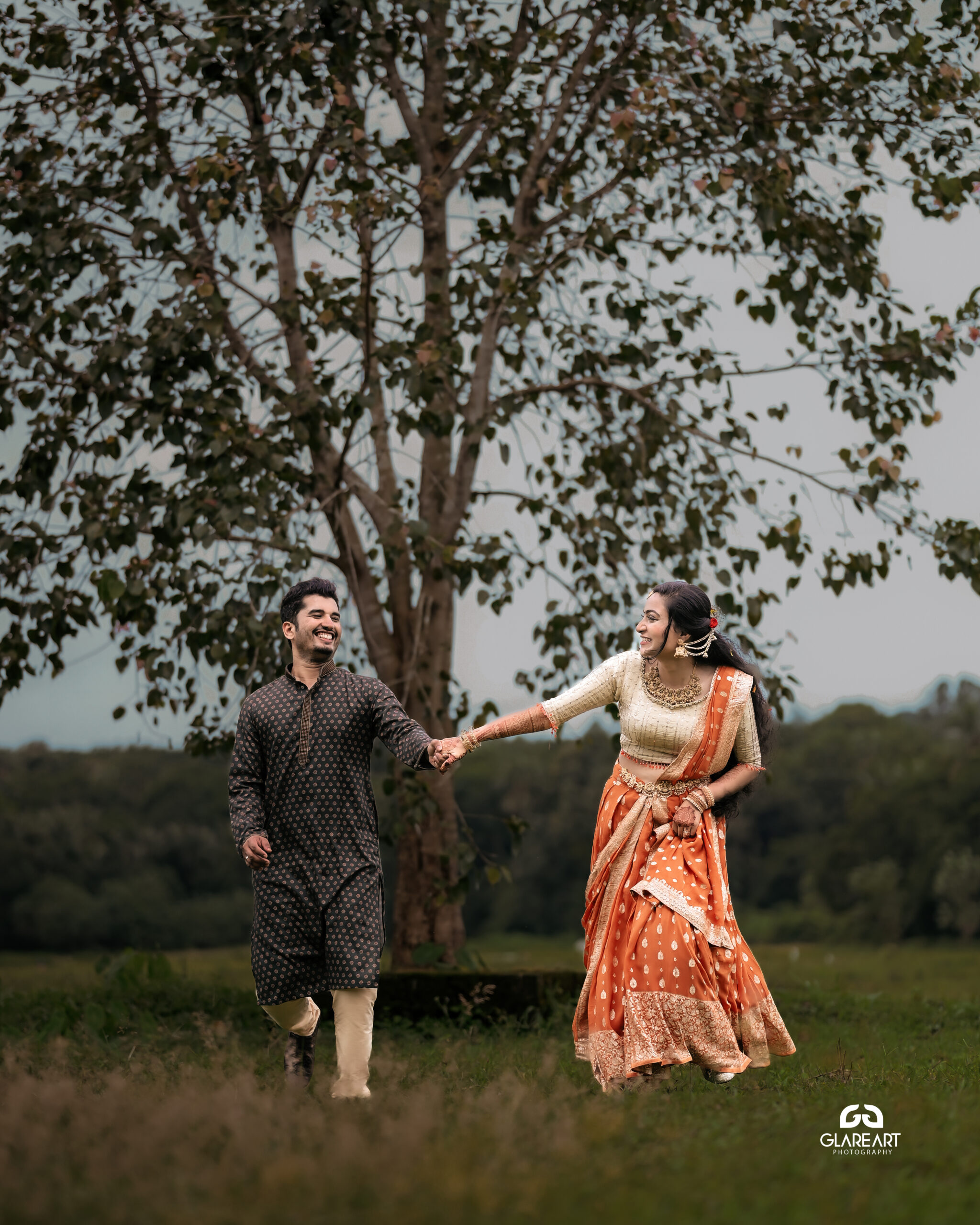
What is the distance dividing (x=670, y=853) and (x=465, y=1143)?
2172 mm

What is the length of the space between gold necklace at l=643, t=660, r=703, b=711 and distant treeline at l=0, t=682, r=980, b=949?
16389 mm

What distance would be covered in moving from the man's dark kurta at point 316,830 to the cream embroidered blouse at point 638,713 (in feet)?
2.24

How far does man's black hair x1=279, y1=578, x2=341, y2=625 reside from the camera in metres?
5.02

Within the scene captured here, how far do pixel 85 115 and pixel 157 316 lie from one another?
1582mm

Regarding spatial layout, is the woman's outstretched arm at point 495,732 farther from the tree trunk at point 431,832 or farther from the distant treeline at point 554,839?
the distant treeline at point 554,839

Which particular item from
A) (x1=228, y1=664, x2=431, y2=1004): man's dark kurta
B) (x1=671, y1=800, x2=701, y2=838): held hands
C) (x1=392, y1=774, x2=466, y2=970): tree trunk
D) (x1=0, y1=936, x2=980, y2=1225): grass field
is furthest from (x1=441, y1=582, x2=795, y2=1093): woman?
(x1=392, y1=774, x2=466, y2=970): tree trunk

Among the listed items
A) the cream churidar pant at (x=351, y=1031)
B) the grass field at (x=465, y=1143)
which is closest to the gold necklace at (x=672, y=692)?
the grass field at (x=465, y=1143)

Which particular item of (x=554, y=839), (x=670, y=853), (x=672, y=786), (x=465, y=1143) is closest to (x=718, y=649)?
(x=672, y=786)

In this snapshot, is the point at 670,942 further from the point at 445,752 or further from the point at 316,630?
the point at 316,630

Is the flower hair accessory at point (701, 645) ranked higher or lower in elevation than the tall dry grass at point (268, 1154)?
higher

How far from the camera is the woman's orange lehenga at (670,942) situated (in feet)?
16.0

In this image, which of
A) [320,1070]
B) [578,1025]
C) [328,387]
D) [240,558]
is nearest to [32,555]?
[240,558]

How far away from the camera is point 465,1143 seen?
3084 millimetres

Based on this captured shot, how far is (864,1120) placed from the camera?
12.8ft
